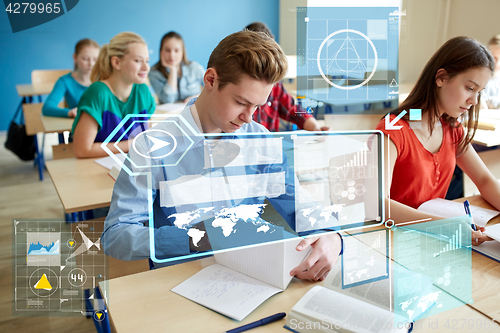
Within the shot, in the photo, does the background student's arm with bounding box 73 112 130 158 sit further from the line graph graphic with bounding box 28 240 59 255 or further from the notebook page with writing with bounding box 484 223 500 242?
the notebook page with writing with bounding box 484 223 500 242

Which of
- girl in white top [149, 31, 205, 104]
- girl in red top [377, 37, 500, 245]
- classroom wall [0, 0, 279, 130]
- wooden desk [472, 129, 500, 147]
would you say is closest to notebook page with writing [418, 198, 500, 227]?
girl in red top [377, 37, 500, 245]

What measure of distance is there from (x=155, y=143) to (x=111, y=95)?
96 centimetres

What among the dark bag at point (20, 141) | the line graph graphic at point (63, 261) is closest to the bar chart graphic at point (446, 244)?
the line graph graphic at point (63, 261)

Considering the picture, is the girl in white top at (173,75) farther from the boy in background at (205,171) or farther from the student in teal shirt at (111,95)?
the boy in background at (205,171)

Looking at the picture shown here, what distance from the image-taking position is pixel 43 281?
0.94 metres

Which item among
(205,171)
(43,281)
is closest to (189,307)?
(205,171)

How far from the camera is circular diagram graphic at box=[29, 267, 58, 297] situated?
870mm

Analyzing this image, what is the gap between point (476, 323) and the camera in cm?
61

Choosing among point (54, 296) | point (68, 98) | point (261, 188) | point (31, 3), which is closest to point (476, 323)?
point (261, 188)

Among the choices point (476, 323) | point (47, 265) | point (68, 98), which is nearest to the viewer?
point (476, 323)

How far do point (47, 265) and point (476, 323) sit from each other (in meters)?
0.89

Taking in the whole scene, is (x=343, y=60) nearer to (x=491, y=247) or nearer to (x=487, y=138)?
(x=491, y=247)

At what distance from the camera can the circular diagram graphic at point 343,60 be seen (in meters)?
0.72

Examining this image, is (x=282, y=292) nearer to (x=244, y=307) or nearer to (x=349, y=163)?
(x=244, y=307)
